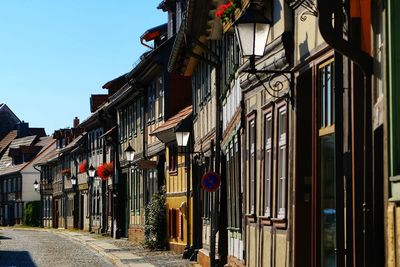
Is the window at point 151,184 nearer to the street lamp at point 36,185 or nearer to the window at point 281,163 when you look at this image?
the window at point 281,163

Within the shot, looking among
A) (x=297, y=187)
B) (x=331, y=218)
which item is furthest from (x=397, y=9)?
(x=297, y=187)

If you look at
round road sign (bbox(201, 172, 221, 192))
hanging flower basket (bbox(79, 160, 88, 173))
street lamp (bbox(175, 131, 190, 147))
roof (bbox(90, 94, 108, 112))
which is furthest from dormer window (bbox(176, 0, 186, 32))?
hanging flower basket (bbox(79, 160, 88, 173))

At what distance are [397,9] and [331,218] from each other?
3535mm

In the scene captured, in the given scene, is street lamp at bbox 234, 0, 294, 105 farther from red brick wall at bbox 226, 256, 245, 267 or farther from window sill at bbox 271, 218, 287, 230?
red brick wall at bbox 226, 256, 245, 267

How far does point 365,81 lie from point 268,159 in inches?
211

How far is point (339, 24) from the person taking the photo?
8711 millimetres

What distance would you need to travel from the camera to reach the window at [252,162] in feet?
49.7

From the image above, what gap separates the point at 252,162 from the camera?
607 inches

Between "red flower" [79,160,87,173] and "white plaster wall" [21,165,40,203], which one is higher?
"red flower" [79,160,87,173]

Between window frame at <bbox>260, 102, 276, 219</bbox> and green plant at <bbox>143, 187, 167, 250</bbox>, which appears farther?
green plant at <bbox>143, 187, 167, 250</bbox>

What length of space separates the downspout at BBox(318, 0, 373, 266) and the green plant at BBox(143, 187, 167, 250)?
25.6 m

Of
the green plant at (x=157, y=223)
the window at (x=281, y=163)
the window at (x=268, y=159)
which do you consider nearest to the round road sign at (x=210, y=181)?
the window at (x=268, y=159)

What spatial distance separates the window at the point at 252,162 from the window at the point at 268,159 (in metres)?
0.90

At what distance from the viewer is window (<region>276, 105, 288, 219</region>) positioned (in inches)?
499
